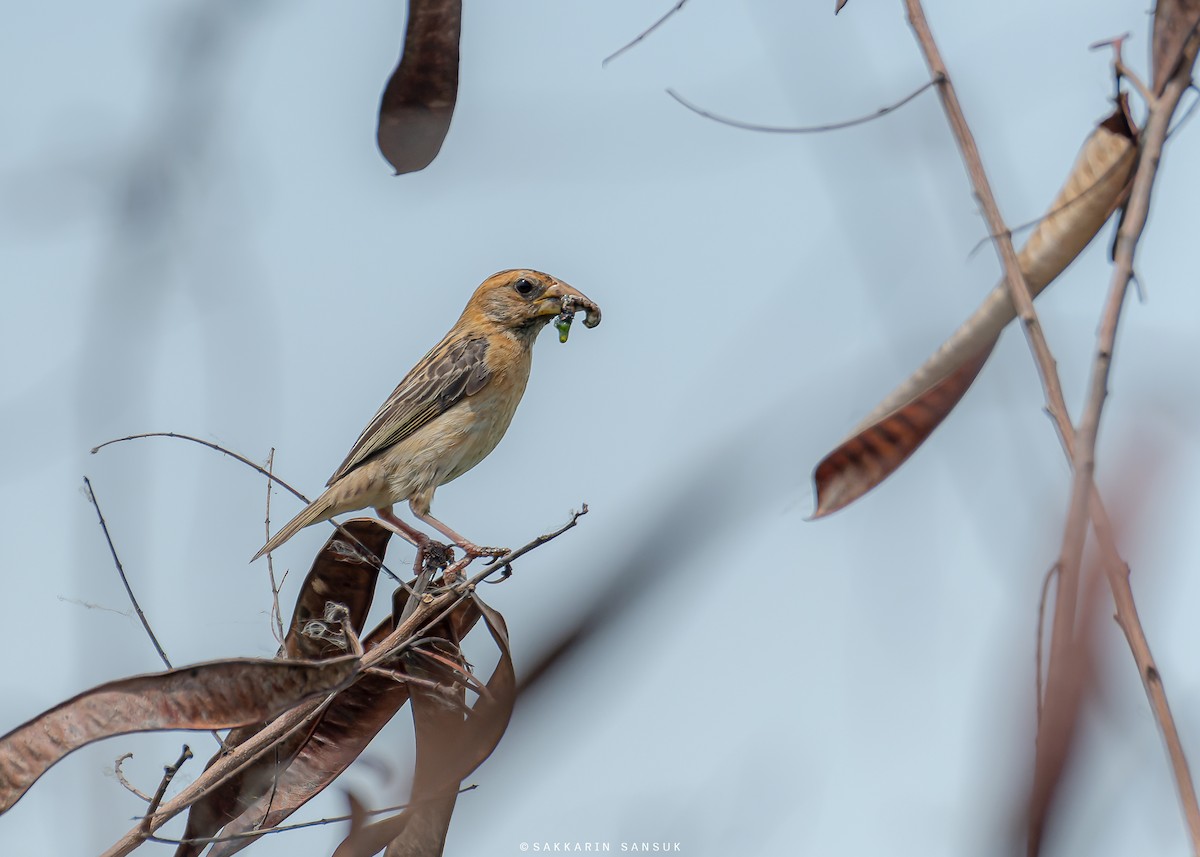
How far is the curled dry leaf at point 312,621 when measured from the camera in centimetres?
330

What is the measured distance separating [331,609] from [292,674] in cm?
82

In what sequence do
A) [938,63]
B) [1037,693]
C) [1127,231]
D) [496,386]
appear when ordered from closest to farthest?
[1037,693], [1127,231], [938,63], [496,386]

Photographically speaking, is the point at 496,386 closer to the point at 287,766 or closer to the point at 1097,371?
the point at 287,766

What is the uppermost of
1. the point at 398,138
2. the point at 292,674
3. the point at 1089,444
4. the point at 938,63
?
the point at 398,138

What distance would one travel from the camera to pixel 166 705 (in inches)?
110

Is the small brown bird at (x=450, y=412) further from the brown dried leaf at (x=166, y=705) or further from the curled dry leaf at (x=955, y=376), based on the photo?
the curled dry leaf at (x=955, y=376)

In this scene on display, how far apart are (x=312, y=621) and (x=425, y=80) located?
1515 millimetres

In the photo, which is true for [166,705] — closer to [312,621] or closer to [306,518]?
[312,621]

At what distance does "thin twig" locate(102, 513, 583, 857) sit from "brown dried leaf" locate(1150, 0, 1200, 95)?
1.52m

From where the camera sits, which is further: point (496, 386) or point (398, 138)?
point (496, 386)

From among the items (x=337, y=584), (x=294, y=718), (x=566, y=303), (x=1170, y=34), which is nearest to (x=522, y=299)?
(x=566, y=303)

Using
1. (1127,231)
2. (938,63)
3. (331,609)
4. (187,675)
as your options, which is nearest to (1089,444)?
(1127,231)

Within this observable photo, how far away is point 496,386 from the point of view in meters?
6.22

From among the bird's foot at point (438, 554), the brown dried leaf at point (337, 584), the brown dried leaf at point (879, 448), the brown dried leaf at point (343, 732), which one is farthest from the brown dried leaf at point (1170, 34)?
the bird's foot at point (438, 554)
